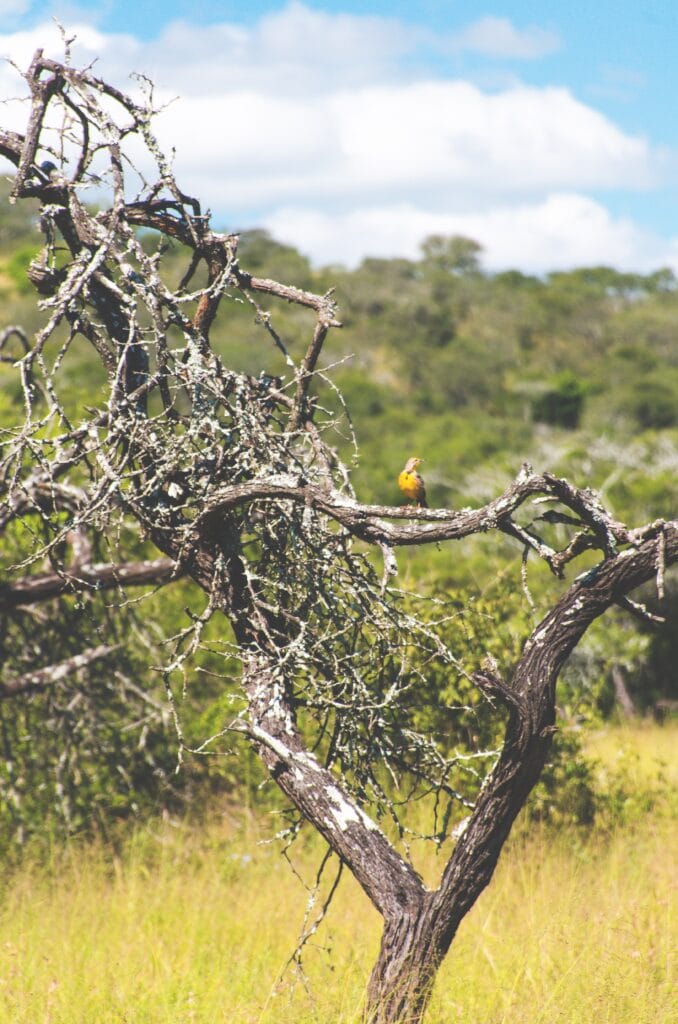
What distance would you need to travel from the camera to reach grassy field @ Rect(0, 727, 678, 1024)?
181 inches

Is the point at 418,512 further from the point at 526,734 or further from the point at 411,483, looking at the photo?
the point at 411,483

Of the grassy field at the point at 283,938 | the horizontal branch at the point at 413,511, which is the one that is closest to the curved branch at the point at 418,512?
the horizontal branch at the point at 413,511

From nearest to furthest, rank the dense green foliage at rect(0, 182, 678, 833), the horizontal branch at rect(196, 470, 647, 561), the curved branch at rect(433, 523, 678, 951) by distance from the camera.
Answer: the horizontal branch at rect(196, 470, 647, 561)
the curved branch at rect(433, 523, 678, 951)
the dense green foliage at rect(0, 182, 678, 833)

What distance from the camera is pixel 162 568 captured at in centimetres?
605

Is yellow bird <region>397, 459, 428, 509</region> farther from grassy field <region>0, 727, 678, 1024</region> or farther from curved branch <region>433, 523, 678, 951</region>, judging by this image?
grassy field <region>0, 727, 678, 1024</region>

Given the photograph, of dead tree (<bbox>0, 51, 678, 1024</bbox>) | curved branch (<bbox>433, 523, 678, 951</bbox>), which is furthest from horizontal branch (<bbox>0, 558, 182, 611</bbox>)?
curved branch (<bbox>433, 523, 678, 951</bbox>)

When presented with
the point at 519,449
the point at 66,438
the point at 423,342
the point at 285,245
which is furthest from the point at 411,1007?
the point at 285,245

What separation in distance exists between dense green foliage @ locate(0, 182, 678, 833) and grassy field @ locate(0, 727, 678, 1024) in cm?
62

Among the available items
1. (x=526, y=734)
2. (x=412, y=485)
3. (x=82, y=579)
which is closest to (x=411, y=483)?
(x=412, y=485)

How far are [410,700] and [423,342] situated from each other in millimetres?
64512

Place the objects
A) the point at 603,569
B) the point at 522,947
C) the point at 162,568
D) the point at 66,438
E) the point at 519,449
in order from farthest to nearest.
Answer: the point at 519,449 < the point at 162,568 < the point at 522,947 < the point at 66,438 < the point at 603,569

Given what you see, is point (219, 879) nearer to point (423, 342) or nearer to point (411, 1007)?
point (411, 1007)

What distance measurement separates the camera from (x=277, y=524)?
4.72m

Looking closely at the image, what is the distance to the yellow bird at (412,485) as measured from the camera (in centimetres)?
521
